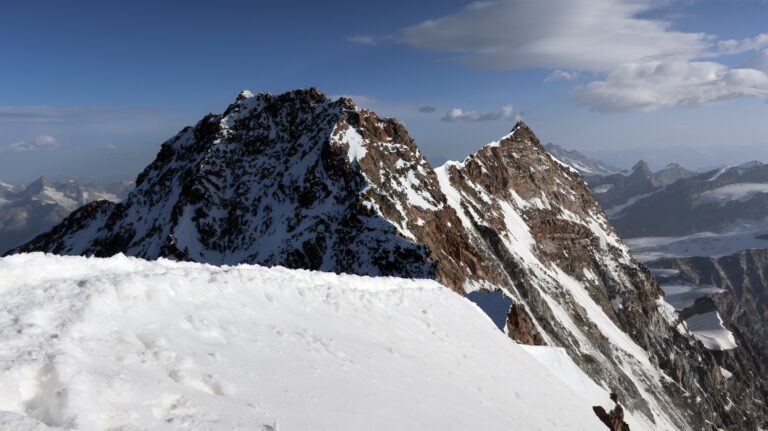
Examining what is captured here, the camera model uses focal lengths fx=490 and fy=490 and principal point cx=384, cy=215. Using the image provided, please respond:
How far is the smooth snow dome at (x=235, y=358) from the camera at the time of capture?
7.55 meters

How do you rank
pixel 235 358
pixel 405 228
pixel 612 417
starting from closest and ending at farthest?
pixel 235 358, pixel 612 417, pixel 405 228

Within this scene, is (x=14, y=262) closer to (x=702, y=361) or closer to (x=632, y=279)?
(x=632, y=279)

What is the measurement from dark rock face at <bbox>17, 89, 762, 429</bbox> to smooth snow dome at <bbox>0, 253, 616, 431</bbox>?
17237 mm

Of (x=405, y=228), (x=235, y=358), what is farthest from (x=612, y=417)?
(x=405, y=228)

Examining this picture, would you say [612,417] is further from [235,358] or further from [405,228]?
[405,228]

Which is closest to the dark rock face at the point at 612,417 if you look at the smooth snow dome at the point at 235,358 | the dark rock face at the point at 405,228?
the smooth snow dome at the point at 235,358

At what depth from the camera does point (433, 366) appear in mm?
15766

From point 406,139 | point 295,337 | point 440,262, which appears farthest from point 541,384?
point 406,139

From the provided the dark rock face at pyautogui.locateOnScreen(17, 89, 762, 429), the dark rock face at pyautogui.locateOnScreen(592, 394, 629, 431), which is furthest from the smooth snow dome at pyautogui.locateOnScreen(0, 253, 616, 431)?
the dark rock face at pyautogui.locateOnScreen(17, 89, 762, 429)

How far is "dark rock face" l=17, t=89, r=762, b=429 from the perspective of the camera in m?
65.0

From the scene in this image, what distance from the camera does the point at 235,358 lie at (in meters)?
10.4

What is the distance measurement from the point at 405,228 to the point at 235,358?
174ft

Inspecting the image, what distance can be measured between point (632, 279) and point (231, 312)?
→ 13780 centimetres

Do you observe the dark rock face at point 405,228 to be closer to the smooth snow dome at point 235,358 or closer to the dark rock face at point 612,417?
the dark rock face at point 612,417
